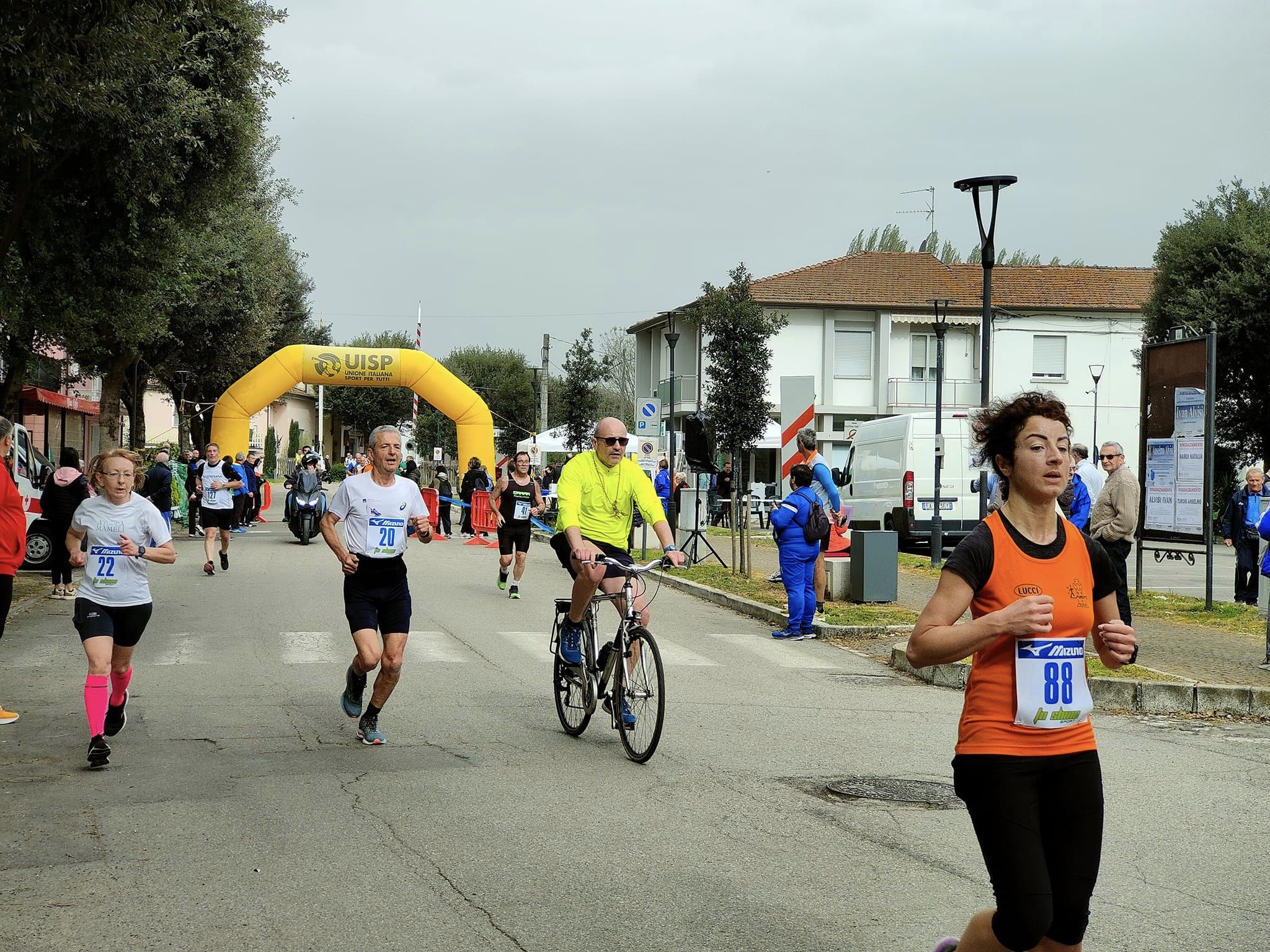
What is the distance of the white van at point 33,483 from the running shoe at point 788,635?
1012 centimetres

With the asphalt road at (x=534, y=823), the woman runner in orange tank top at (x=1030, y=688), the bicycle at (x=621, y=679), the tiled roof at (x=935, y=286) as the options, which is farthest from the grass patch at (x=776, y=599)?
the tiled roof at (x=935, y=286)

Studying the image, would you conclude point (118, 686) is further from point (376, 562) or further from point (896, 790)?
point (896, 790)

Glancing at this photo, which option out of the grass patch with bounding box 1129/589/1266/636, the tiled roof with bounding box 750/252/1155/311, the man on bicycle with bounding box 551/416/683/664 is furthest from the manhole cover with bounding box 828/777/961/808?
the tiled roof with bounding box 750/252/1155/311

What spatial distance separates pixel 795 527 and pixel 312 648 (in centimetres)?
487

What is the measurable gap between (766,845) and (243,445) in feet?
94.2

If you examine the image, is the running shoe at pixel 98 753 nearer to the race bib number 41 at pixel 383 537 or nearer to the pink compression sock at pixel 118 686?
the pink compression sock at pixel 118 686

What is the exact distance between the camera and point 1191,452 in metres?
15.8

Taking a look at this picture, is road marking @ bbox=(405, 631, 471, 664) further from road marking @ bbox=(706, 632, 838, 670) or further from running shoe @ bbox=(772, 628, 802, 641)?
running shoe @ bbox=(772, 628, 802, 641)

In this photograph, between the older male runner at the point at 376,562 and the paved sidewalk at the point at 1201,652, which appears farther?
the paved sidewalk at the point at 1201,652

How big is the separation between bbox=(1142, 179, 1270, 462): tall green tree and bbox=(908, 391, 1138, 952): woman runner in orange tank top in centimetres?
3506

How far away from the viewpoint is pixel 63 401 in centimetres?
4381

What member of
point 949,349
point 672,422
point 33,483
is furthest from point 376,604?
point 949,349

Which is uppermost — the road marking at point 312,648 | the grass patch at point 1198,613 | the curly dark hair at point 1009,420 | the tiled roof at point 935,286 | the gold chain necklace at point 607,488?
the tiled roof at point 935,286

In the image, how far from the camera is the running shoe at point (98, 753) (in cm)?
707
